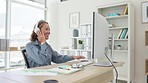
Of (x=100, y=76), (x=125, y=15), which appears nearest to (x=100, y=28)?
(x=100, y=76)

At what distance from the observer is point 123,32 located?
10.4 feet

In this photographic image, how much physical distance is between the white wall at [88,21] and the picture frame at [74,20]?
9cm

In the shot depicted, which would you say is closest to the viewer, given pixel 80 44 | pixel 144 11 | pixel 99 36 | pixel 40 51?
pixel 99 36

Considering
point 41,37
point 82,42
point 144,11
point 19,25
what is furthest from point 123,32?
point 19,25

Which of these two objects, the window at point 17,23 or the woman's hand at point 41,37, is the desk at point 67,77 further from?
Answer: the window at point 17,23

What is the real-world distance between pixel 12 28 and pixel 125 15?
108 inches

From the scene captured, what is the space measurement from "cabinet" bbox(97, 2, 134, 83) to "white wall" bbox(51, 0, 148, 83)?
17cm

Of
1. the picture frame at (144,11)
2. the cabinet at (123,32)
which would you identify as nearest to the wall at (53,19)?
the cabinet at (123,32)

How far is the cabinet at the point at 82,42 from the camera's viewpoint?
3607 millimetres

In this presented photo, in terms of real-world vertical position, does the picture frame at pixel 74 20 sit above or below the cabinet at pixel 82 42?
→ above

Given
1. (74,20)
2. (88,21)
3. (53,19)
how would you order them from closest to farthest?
(88,21)
(74,20)
(53,19)

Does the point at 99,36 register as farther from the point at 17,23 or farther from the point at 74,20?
the point at 17,23

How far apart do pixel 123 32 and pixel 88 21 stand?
1.10 metres

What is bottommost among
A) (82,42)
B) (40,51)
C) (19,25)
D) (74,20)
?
(40,51)
